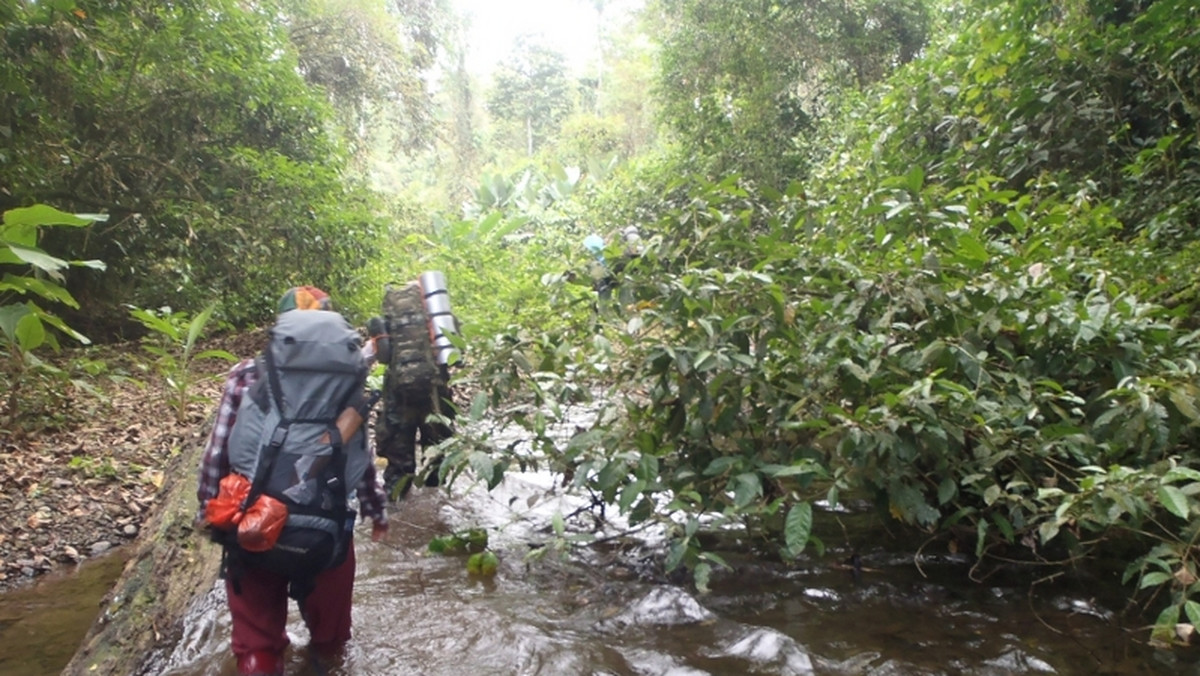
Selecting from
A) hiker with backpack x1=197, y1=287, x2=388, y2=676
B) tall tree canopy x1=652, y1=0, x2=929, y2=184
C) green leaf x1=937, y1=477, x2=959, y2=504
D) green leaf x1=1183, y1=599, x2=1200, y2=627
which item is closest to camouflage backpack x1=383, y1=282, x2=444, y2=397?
hiker with backpack x1=197, y1=287, x2=388, y2=676

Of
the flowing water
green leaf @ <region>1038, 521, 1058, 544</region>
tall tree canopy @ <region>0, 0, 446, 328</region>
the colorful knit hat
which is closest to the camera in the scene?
green leaf @ <region>1038, 521, 1058, 544</region>

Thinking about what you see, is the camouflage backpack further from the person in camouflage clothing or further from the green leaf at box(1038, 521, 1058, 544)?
the green leaf at box(1038, 521, 1058, 544)

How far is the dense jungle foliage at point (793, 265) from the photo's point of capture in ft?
10.6

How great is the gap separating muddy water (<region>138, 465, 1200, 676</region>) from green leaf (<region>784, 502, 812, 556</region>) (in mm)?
490

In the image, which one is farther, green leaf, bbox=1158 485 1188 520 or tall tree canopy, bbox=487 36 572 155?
tall tree canopy, bbox=487 36 572 155

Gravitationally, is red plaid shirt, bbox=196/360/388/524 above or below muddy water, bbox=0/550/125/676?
above

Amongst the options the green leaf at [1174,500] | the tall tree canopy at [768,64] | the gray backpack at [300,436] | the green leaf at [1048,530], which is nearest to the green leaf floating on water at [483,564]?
the gray backpack at [300,436]

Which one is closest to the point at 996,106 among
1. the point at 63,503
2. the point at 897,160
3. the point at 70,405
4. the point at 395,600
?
the point at 897,160

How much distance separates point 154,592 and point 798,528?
2.88 metres

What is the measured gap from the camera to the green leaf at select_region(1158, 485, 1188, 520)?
2440 mm

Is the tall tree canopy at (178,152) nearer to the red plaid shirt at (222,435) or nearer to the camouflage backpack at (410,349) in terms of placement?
the camouflage backpack at (410,349)

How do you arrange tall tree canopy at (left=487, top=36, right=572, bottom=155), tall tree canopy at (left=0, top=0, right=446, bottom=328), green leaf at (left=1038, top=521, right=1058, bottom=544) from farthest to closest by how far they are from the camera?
tall tree canopy at (left=487, top=36, right=572, bottom=155)
tall tree canopy at (left=0, top=0, right=446, bottom=328)
green leaf at (left=1038, top=521, right=1058, bottom=544)

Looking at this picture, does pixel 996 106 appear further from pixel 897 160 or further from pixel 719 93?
pixel 719 93

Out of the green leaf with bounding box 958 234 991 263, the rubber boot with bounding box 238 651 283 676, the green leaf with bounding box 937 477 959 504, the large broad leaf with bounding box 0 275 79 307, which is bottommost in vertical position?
the rubber boot with bounding box 238 651 283 676
